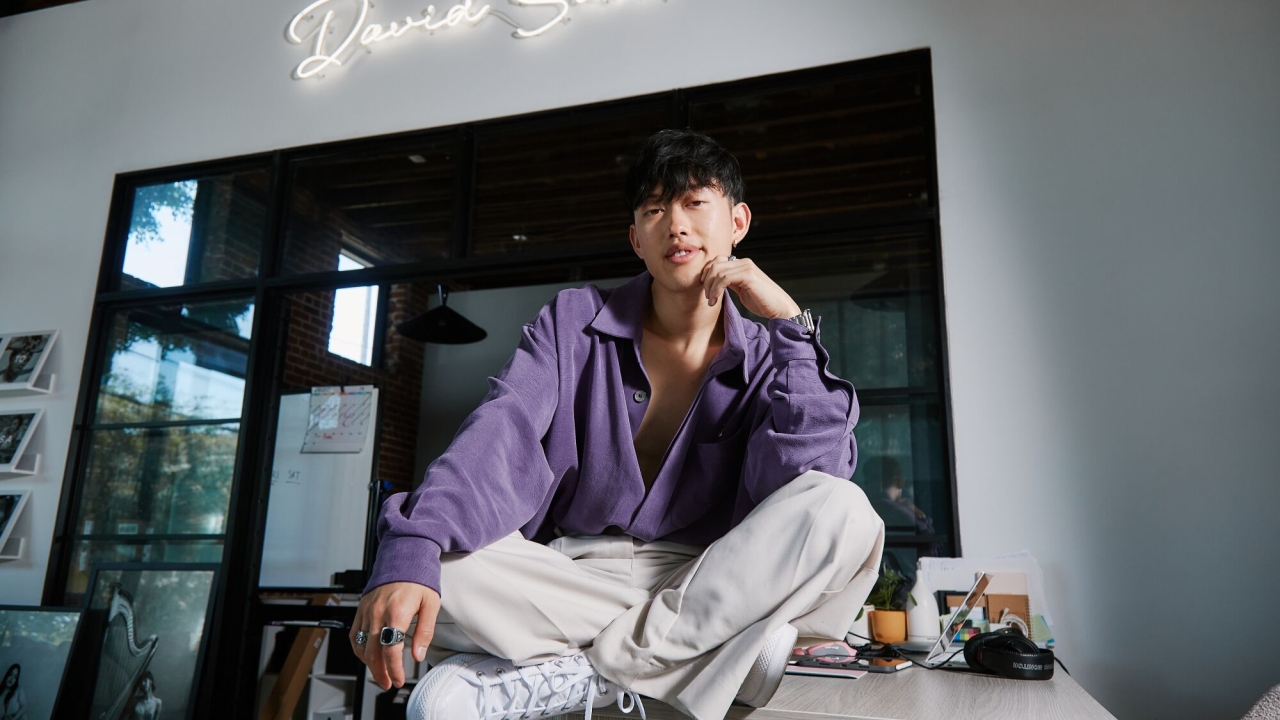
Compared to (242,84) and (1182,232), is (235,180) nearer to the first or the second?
(242,84)

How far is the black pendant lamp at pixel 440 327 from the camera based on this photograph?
17.4ft

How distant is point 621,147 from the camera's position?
128 inches

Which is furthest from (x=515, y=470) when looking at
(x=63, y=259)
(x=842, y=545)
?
(x=63, y=259)

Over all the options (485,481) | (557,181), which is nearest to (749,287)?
(485,481)

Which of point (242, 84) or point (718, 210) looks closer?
point (718, 210)

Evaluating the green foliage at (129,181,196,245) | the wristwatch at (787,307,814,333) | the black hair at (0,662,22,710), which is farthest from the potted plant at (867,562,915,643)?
the green foliage at (129,181,196,245)

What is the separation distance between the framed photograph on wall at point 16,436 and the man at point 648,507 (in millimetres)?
3143

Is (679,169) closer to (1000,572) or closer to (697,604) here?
(697,604)

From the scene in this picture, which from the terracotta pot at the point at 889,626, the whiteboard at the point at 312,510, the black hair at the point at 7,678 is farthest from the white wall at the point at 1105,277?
the black hair at the point at 7,678

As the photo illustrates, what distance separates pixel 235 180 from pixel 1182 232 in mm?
3547

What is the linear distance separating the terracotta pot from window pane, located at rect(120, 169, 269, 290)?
2772 mm

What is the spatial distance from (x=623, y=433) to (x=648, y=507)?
14 centimetres

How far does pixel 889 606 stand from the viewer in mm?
2326

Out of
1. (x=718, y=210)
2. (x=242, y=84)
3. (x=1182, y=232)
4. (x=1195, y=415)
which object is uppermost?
(x=242, y=84)
